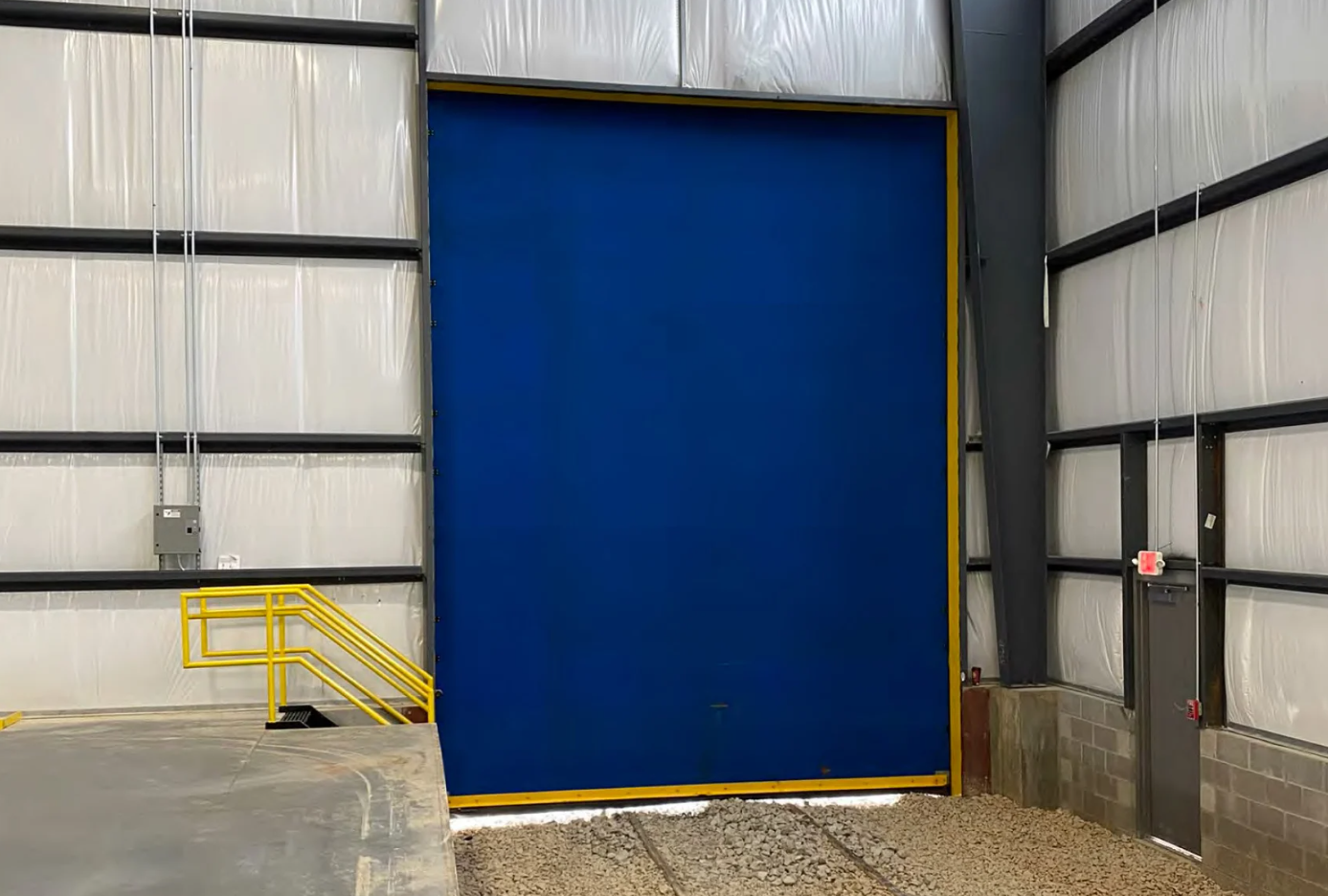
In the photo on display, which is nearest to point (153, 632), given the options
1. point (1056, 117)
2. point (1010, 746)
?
point (1010, 746)

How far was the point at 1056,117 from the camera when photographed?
8.02 m

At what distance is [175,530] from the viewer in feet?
22.7

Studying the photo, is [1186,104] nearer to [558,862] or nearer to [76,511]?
[558,862]

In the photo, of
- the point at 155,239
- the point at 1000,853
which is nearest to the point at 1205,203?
the point at 1000,853

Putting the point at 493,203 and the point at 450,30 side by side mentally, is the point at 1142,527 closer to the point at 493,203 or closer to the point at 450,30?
the point at 493,203

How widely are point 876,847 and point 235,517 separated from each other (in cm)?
476

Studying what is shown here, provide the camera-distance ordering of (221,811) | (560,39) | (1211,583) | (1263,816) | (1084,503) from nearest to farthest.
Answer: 1. (221,811)
2. (1263,816)
3. (1211,583)
4. (560,39)
5. (1084,503)

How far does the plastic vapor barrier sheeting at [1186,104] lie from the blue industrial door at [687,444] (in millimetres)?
1033

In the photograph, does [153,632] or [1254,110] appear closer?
[1254,110]

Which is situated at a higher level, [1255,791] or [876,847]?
[1255,791]

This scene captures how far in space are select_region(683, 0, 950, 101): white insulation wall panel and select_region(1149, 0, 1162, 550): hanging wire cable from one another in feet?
5.30

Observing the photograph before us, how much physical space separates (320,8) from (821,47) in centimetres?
362

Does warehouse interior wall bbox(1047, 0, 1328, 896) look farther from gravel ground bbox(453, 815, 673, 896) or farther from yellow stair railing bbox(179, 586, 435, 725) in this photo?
yellow stair railing bbox(179, 586, 435, 725)

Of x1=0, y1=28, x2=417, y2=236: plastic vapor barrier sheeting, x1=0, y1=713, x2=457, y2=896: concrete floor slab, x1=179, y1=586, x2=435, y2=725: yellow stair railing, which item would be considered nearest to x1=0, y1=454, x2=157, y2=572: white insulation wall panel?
x1=179, y1=586, x2=435, y2=725: yellow stair railing
